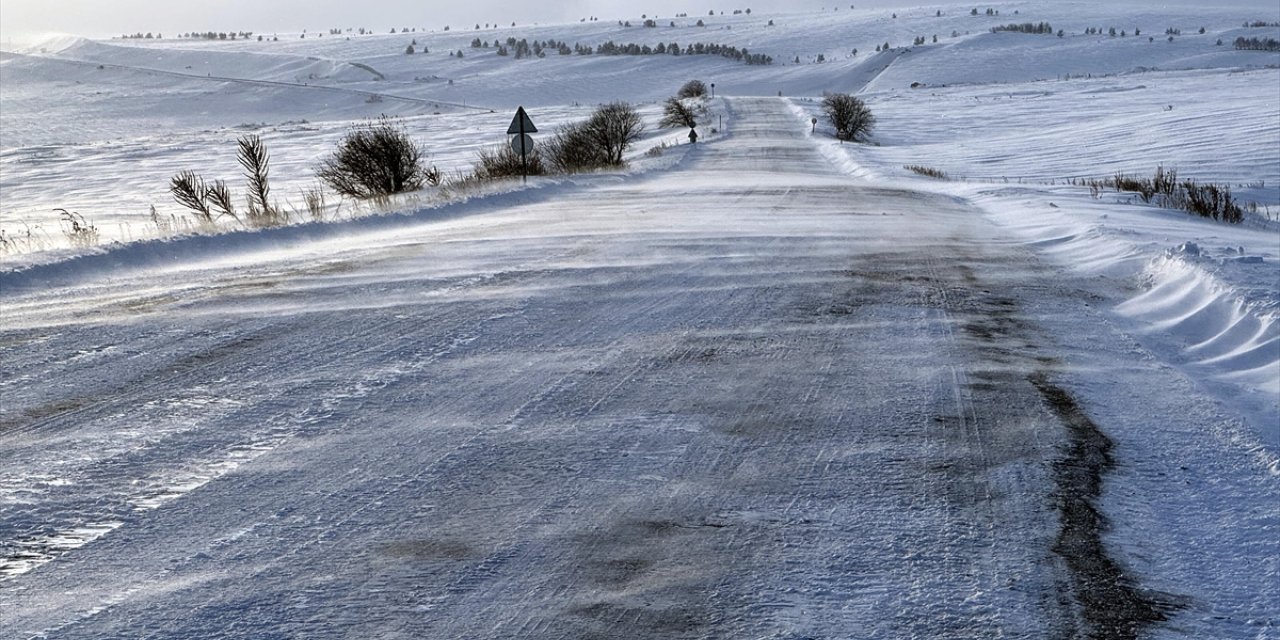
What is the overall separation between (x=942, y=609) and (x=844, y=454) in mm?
1491

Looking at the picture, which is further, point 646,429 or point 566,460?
point 646,429

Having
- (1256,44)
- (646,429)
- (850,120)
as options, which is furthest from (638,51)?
(646,429)

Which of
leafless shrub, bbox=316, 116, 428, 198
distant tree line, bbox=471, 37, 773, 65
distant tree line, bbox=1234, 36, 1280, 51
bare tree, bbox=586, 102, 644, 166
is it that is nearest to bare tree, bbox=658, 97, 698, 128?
bare tree, bbox=586, 102, 644, 166

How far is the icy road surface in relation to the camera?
345 cm

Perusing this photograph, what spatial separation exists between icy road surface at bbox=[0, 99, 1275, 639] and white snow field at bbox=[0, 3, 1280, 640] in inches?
0.8

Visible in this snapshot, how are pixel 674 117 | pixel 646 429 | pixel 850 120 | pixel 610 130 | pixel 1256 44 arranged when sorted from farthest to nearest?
1. pixel 1256 44
2. pixel 674 117
3. pixel 850 120
4. pixel 610 130
5. pixel 646 429

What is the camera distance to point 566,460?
15.5ft

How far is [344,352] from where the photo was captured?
260 inches

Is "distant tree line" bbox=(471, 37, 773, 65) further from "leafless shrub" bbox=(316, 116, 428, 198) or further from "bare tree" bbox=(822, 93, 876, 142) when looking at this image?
"leafless shrub" bbox=(316, 116, 428, 198)

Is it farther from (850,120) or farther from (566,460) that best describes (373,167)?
(850,120)

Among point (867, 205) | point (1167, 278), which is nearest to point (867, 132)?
point (867, 205)

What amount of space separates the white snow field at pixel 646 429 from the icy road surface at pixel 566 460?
0.02m

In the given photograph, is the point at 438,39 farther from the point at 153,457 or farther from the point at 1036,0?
the point at 153,457

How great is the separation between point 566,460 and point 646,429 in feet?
1.79
